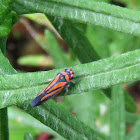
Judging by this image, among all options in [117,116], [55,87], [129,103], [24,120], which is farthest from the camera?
[24,120]

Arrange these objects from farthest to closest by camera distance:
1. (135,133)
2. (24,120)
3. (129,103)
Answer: (24,120)
(135,133)
(129,103)

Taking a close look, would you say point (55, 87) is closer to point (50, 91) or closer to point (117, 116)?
point (50, 91)

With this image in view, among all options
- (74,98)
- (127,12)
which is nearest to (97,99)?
(74,98)

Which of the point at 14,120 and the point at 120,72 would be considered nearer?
the point at 120,72

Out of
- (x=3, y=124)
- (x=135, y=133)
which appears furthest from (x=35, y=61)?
(x=3, y=124)

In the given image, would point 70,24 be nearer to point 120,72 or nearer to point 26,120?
point 120,72

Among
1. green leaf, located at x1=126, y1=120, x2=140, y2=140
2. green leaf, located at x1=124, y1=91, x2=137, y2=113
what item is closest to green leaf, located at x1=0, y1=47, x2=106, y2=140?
green leaf, located at x1=124, y1=91, x2=137, y2=113

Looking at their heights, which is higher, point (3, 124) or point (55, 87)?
point (55, 87)
